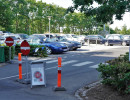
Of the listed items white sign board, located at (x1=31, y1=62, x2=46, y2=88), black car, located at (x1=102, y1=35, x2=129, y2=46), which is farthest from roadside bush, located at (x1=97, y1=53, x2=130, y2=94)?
black car, located at (x1=102, y1=35, x2=129, y2=46)

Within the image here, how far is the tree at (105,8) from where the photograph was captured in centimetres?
912

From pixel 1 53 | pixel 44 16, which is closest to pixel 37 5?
pixel 44 16

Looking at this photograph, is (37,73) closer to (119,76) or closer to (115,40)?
(119,76)

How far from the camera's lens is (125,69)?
7.66m

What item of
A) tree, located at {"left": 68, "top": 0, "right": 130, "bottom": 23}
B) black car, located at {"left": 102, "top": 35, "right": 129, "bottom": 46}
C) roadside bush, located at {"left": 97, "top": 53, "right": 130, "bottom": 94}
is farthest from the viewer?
black car, located at {"left": 102, "top": 35, "right": 129, "bottom": 46}

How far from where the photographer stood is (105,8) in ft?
31.2

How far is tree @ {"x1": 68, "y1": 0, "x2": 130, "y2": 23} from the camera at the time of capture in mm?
9117

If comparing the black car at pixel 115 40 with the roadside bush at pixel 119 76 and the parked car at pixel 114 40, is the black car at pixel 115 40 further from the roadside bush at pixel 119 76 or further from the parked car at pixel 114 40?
the roadside bush at pixel 119 76

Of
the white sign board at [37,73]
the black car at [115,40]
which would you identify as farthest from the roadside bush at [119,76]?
the black car at [115,40]

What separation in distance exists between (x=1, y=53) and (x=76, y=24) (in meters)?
64.0

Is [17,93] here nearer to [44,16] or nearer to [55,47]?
[55,47]

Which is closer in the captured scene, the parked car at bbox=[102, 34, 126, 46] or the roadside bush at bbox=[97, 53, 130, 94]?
the roadside bush at bbox=[97, 53, 130, 94]

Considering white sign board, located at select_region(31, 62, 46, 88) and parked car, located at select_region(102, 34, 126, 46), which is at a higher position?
parked car, located at select_region(102, 34, 126, 46)

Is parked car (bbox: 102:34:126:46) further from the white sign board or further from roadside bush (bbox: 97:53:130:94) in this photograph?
roadside bush (bbox: 97:53:130:94)
